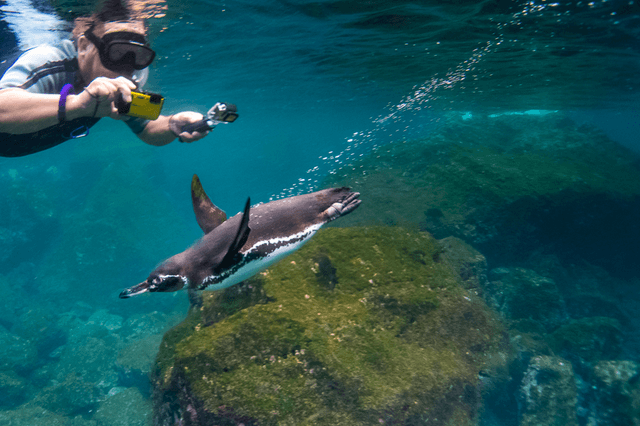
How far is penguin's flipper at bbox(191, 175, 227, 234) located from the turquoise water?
585mm

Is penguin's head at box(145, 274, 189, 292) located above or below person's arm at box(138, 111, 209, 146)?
below

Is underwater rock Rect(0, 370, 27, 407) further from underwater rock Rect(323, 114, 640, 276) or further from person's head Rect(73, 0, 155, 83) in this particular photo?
person's head Rect(73, 0, 155, 83)

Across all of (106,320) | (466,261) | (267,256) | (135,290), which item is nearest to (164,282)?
(135,290)

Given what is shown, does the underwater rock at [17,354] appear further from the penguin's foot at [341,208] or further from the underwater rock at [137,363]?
the penguin's foot at [341,208]

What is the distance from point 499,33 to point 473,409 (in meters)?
11.0

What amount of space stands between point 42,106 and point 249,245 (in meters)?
1.48

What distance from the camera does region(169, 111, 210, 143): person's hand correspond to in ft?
9.20

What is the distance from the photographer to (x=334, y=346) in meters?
4.19

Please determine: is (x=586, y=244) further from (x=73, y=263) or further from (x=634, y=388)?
(x=73, y=263)

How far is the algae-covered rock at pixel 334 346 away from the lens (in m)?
3.71

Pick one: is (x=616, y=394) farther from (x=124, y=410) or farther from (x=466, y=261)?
(x=124, y=410)

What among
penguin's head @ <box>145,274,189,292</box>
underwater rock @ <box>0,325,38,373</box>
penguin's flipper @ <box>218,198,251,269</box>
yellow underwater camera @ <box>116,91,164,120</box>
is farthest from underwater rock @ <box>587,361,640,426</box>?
underwater rock @ <box>0,325,38,373</box>

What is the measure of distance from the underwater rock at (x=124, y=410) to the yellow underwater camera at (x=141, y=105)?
10795mm

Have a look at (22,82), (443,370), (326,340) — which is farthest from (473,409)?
(22,82)
